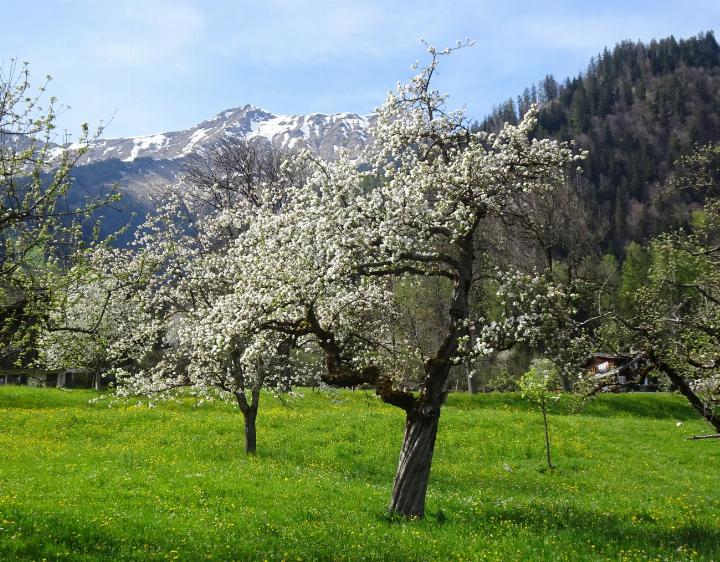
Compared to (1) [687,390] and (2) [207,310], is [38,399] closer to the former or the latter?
(2) [207,310]

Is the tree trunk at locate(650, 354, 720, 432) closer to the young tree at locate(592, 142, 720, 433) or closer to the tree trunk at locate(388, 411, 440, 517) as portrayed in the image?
the young tree at locate(592, 142, 720, 433)

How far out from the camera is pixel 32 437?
31.0 meters

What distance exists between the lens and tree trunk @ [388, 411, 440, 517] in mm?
15508

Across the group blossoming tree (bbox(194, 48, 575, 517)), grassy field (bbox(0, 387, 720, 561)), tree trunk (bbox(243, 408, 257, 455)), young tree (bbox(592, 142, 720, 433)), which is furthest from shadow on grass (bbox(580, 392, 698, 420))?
blossoming tree (bbox(194, 48, 575, 517))

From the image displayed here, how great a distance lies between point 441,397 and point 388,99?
8.77 metres

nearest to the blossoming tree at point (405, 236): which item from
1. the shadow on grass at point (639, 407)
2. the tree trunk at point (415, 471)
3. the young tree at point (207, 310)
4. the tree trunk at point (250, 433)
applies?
the tree trunk at point (415, 471)

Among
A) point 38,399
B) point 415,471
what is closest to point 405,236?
point 415,471

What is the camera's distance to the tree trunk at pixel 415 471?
1551 cm

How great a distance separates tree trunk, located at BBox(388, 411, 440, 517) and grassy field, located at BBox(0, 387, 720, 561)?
54cm

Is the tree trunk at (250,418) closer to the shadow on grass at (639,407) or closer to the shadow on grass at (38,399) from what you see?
the shadow on grass at (38,399)

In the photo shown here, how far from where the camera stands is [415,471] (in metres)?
15.5

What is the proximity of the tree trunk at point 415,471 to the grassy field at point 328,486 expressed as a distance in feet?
1.77

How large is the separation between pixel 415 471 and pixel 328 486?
17.5 feet

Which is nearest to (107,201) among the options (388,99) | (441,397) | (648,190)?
(388,99)
